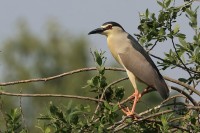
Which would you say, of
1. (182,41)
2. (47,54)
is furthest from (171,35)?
(47,54)

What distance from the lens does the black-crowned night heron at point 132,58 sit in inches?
267

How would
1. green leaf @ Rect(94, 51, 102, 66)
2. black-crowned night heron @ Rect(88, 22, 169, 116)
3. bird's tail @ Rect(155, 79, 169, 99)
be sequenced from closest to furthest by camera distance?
green leaf @ Rect(94, 51, 102, 66) → bird's tail @ Rect(155, 79, 169, 99) → black-crowned night heron @ Rect(88, 22, 169, 116)

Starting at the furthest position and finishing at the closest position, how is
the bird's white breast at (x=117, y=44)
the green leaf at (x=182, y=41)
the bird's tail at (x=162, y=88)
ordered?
1. the bird's white breast at (x=117, y=44)
2. the bird's tail at (x=162, y=88)
3. the green leaf at (x=182, y=41)

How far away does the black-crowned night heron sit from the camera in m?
6.78

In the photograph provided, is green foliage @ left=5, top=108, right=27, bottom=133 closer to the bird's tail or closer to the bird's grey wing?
the bird's tail

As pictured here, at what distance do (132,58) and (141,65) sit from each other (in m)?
0.14

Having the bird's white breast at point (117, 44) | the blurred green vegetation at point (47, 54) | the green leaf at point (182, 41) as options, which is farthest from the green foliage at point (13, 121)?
the blurred green vegetation at point (47, 54)

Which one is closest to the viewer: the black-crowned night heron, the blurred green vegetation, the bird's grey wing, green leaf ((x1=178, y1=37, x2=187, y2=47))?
green leaf ((x1=178, y1=37, x2=187, y2=47))

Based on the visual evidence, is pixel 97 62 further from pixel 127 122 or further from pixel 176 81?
pixel 176 81

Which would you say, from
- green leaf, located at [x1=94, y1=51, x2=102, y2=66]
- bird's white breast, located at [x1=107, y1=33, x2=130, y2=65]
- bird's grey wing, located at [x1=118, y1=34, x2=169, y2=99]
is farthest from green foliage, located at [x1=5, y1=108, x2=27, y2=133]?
bird's white breast, located at [x1=107, y1=33, x2=130, y2=65]

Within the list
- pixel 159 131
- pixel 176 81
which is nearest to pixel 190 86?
pixel 176 81

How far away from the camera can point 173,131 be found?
217 inches

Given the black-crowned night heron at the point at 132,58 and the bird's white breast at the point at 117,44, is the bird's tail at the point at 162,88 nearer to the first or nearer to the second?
the black-crowned night heron at the point at 132,58

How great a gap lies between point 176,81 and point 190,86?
0.13 m
